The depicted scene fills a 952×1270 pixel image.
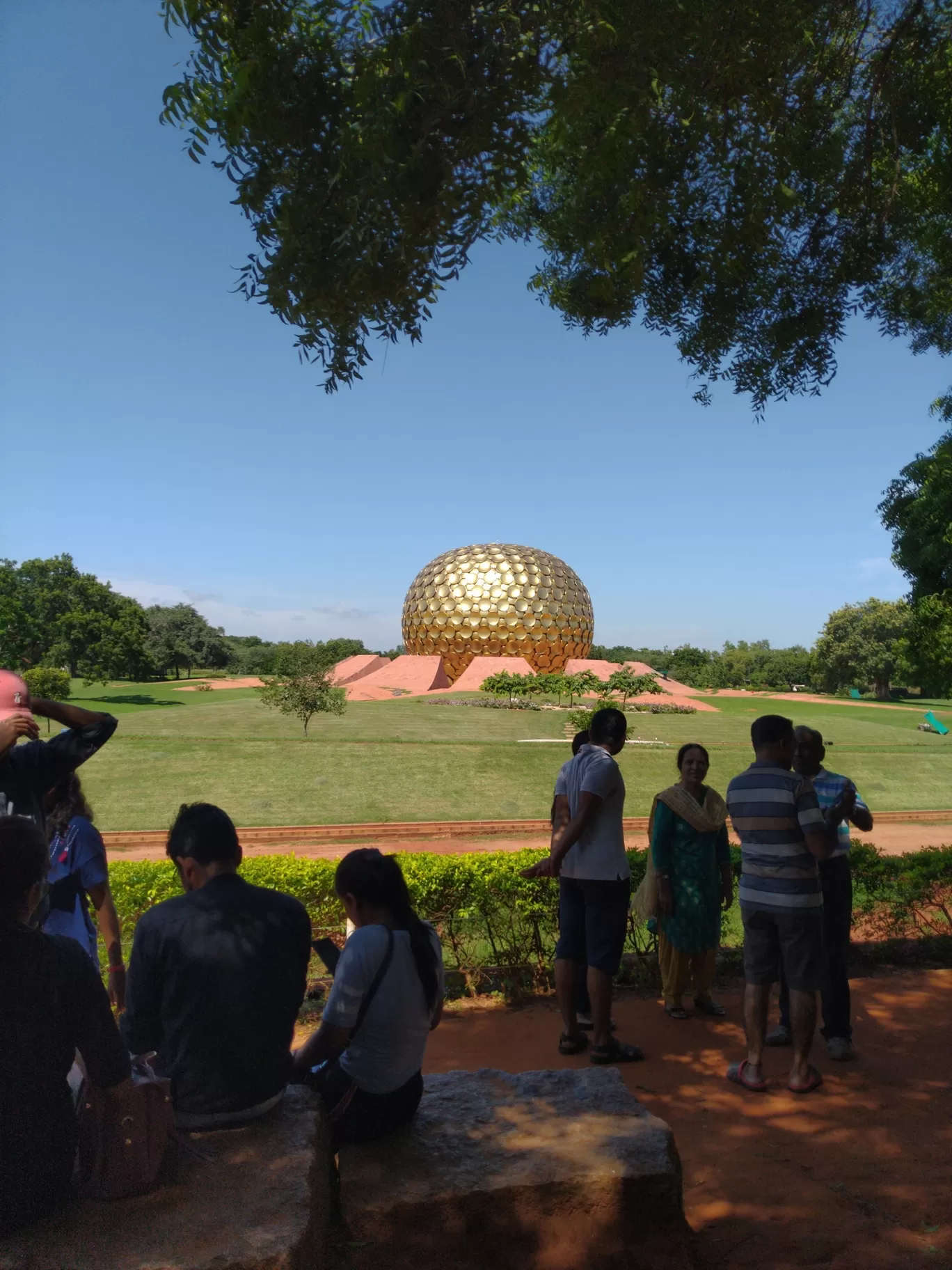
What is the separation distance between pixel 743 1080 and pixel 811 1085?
0.30 meters

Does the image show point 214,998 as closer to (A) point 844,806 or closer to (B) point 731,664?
(A) point 844,806

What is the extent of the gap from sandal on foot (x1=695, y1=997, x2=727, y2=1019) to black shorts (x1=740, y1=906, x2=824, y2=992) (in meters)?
1.26

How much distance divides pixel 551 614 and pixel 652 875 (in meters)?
34.2

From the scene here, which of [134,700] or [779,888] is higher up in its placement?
[779,888]

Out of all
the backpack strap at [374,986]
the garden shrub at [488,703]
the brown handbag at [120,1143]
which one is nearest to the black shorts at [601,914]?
the backpack strap at [374,986]

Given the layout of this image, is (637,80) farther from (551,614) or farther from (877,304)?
(551,614)

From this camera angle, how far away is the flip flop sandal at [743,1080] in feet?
12.6

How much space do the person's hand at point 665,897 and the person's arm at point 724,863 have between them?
37 centimetres

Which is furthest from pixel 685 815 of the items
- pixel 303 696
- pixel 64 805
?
pixel 303 696

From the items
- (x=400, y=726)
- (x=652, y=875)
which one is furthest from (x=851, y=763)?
(x=652, y=875)

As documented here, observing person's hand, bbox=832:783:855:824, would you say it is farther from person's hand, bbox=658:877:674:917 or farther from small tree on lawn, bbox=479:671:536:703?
small tree on lawn, bbox=479:671:536:703

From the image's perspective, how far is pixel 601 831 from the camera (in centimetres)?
417

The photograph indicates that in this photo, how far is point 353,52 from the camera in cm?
430

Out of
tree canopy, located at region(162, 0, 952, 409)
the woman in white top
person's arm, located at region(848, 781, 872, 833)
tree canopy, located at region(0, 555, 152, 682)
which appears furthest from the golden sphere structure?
the woman in white top
